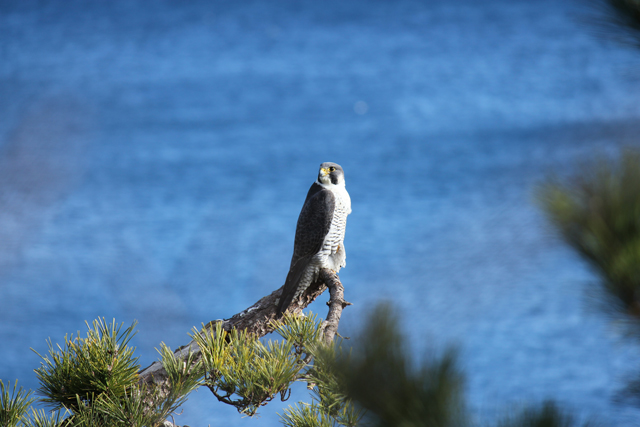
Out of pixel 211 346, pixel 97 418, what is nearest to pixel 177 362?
pixel 211 346

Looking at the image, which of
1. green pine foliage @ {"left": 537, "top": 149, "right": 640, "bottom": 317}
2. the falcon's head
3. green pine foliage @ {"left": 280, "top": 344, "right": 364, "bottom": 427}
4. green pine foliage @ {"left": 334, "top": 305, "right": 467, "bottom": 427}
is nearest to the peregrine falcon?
the falcon's head

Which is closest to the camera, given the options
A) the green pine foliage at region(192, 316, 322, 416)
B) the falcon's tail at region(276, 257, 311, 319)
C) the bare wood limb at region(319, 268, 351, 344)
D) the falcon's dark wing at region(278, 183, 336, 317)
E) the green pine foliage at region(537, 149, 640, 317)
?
the green pine foliage at region(537, 149, 640, 317)

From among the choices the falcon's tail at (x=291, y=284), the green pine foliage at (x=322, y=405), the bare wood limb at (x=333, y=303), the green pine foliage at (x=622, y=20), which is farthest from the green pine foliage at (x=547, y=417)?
the falcon's tail at (x=291, y=284)

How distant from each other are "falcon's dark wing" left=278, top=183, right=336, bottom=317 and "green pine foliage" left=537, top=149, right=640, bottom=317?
119cm

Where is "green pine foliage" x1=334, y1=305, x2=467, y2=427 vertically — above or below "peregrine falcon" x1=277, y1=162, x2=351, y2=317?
below

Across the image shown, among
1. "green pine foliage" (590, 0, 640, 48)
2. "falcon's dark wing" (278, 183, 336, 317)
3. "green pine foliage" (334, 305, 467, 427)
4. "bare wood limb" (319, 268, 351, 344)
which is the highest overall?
"green pine foliage" (590, 0, 640, 48)

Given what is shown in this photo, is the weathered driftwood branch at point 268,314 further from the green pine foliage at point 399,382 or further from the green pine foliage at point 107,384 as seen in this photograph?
the green pine foliage at point 399,382

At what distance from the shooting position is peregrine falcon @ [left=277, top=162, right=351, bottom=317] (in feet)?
5.39

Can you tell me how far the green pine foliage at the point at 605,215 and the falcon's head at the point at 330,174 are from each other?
1427 mm

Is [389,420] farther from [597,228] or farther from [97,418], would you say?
[97,418]

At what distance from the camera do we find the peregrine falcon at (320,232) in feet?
5.39

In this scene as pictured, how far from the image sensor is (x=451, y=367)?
473 millimetres

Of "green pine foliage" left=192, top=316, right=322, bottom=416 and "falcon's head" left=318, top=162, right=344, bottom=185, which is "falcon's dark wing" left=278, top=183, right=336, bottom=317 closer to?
"falcon's head" left=318, top=162, right=344, bottom=185

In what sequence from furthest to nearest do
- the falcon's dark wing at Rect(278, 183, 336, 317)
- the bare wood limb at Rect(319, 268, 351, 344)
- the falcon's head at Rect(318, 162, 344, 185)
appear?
the falcon's head at Rect(318, 162, 344, 185)
the falcon's dark wing at Rect(278, 183, 336, 317)
the bare wood limb at Rect(319, 268, 351, 344)
